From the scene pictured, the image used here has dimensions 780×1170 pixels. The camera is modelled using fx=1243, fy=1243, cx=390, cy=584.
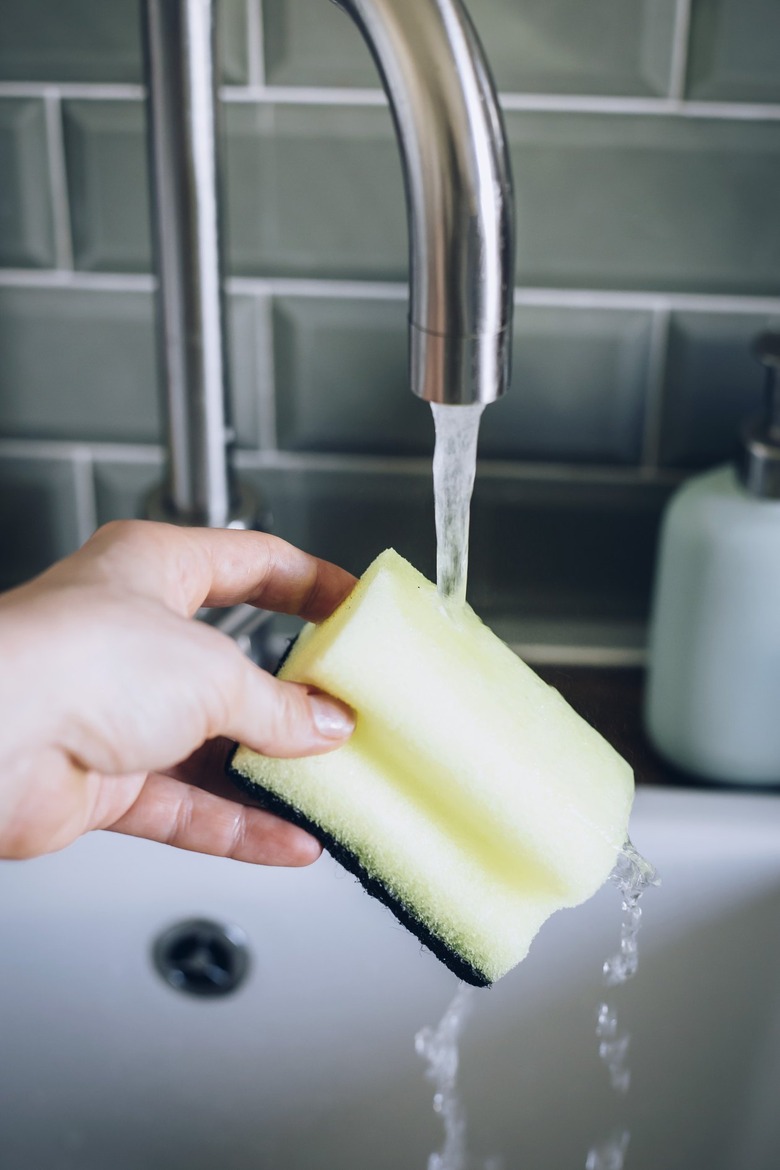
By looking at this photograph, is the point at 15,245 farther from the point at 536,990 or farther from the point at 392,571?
the point at 536,990

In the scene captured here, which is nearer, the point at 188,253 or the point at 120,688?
the point at 120,688

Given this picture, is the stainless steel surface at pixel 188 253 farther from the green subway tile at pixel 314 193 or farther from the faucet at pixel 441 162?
the green subway tile at pixel 314 193

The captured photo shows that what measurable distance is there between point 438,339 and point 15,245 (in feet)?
1.07

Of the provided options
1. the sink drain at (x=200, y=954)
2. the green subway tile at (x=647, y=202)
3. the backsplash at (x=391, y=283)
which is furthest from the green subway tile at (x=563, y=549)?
the sink drain at (x=200, y=954)

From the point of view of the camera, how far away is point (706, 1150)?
0.55 m

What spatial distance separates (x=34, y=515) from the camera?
0.68 meters

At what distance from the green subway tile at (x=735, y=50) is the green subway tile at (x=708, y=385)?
0.33ft

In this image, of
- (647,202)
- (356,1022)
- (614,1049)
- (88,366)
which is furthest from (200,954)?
(647,202)

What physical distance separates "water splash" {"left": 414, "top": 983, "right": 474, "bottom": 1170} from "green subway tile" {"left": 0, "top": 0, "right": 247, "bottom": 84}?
1.43 feet

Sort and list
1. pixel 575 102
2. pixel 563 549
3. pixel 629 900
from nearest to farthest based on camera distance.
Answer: pixel 629 900 < pixel 575 102 < pixel 563 549

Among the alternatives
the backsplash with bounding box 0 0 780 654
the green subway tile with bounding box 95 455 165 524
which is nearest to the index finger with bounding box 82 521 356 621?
the backsplash with bounding box 0 0 780 654

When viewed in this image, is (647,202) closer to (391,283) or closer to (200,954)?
(391,283)

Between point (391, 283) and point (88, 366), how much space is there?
0.16m

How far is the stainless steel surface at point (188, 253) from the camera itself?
453 millimetres
